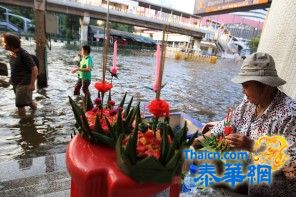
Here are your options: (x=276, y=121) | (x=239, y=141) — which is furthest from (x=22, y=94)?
(x=276, y=121)

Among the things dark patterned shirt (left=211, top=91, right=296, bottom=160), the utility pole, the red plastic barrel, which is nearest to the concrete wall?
dark patterned shirt (left=211, top=91, right=296, bottom=160)

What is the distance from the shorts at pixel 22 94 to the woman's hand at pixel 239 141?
459 cm

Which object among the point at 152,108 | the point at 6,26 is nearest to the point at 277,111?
the point at 152,108

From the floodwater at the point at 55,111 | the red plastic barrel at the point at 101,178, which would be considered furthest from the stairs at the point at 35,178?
the red plastic barrel at the point at 101,178

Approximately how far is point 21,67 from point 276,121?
184 inches

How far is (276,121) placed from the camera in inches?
82.5

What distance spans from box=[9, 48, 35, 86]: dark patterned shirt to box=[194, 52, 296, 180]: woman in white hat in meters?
4.25

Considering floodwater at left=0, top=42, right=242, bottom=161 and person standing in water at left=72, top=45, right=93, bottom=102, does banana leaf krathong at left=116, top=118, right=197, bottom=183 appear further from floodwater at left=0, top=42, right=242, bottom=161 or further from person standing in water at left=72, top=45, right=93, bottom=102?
person standing in water at left=72, top=45, right=93, bottom=102

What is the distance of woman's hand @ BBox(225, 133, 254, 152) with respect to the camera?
1.92 m

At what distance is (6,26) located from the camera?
39.0m

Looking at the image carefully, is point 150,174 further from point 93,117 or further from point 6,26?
point 6,26

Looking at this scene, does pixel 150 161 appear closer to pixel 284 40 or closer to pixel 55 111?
pixel 284 40

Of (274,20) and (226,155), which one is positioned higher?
(274,20)

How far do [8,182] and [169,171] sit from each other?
2429 millimetres
